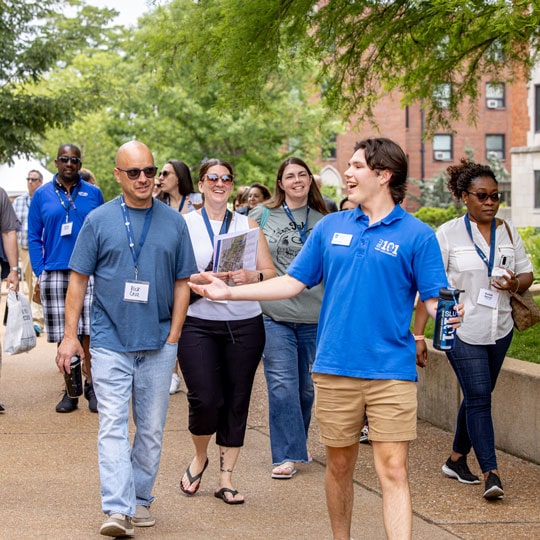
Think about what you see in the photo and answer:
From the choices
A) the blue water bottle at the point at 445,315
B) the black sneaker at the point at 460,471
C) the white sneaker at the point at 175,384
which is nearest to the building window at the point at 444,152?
the white sneaker at the point at 175,384

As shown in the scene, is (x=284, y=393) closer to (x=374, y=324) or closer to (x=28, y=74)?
(x=374, y=324)

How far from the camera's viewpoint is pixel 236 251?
19.3 feet

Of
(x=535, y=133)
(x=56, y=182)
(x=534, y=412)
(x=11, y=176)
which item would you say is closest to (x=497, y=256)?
(x=534, y=412)

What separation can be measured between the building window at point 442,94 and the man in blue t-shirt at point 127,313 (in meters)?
5.52

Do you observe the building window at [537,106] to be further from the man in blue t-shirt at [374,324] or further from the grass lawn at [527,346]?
the man in blue t-shirt at [374,324]

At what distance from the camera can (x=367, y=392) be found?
470cm

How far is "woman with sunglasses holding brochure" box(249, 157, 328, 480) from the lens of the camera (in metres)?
6.98

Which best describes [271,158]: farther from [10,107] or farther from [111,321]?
[111,321]

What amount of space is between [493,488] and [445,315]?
2288 mm

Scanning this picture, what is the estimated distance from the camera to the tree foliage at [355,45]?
8.24 meters

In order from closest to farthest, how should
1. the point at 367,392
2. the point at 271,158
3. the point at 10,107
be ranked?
the point at 367,392
the point at 10,107
the point at 271,158

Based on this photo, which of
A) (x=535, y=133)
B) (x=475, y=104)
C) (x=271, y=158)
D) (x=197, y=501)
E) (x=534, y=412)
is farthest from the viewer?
(x=535, y=133)

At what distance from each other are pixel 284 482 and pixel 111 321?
1.94 meters

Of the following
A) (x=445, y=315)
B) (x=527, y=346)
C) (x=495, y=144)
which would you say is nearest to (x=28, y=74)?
(x=527, y=346)
